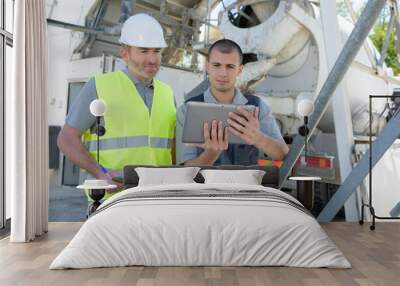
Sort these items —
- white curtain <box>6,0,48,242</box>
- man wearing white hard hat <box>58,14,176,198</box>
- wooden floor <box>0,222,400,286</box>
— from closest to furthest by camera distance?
wooden floor <box>0,222,400,286</box> < white curtain <box>6,0,48,242</box> < man wearing white hard hat <box>58,14,176,198</box>

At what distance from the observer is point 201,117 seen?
5.05 meters

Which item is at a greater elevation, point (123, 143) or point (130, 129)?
point (130, 129)

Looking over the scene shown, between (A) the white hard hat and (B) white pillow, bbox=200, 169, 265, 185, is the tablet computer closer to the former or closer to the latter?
(B) white pillow, bbox=200, 169, 265, 185

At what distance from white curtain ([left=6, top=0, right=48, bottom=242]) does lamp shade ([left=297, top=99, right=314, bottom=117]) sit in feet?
8.07

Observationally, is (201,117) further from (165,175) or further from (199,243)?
(199,243)

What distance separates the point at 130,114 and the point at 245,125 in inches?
45.2

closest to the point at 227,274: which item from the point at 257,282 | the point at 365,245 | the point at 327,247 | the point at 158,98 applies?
the point at 257,282

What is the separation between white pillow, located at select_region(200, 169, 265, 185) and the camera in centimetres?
468

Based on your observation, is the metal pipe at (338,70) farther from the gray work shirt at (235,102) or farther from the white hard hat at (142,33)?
the white hard hat at (142,33)

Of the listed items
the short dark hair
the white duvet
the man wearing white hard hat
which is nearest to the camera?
the white duvet

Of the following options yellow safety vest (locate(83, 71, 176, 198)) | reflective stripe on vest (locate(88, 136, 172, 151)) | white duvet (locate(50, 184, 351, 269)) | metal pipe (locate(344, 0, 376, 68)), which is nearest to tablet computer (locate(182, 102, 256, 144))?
yellow safety vest (locate(83, 71, 176, 198))

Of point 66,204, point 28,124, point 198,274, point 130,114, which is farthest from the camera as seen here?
point 66,204

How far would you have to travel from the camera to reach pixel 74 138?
511 centimetres

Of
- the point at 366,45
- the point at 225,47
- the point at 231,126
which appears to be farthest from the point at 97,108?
the point at 366,45
